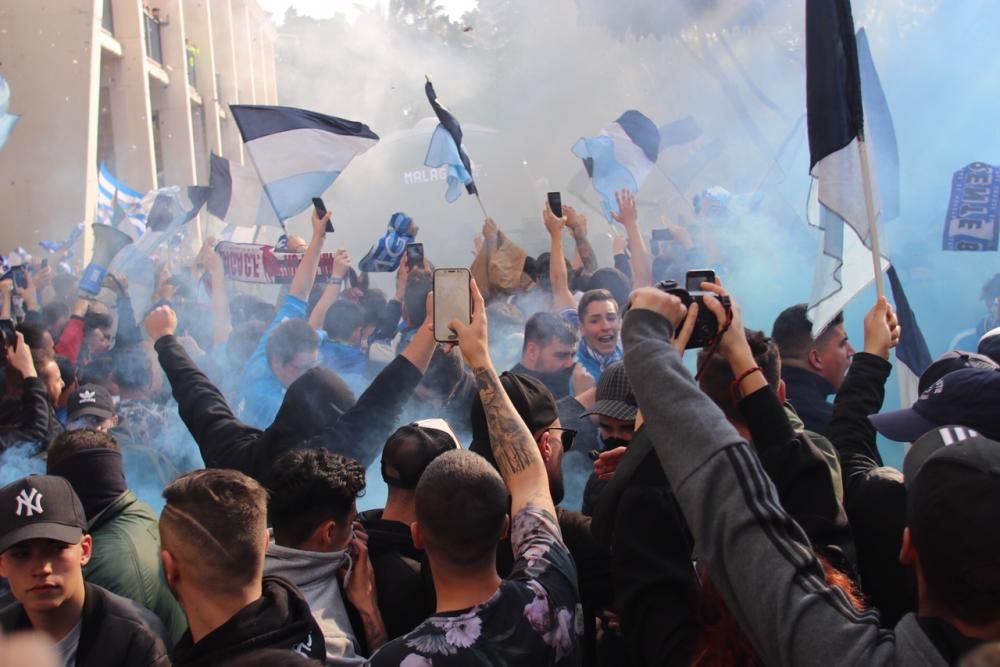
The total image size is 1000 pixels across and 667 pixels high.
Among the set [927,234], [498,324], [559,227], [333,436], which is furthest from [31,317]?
[927,234]

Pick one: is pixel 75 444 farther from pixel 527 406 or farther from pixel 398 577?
pixel 527 406

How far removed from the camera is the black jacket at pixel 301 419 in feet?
9.76

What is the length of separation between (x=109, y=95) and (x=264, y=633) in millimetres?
15563

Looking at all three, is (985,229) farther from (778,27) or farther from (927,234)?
(778,27)

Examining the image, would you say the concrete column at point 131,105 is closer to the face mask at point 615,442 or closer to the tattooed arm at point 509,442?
the face mask at point 615,442

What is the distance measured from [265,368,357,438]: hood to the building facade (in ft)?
34.7

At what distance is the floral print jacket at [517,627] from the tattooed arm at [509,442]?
0.17 m

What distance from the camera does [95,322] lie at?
6.85 m

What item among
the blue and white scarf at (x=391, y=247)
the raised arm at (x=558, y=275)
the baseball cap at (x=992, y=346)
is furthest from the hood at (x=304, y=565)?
the blue and white scarf at (x=391, y=247)

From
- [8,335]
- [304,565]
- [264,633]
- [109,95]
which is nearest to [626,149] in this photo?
[8,335]

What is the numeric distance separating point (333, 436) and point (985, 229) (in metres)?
4.21

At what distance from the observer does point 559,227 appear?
581 cm

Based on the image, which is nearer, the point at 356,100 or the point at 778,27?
the point at 778,27

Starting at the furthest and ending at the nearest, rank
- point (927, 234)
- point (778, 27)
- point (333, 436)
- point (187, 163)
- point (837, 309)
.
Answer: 1. point (187, 163)
2. point (778, 27)
3. point (927, 234)
4. point (837, 309)
5. point (333, 436)
